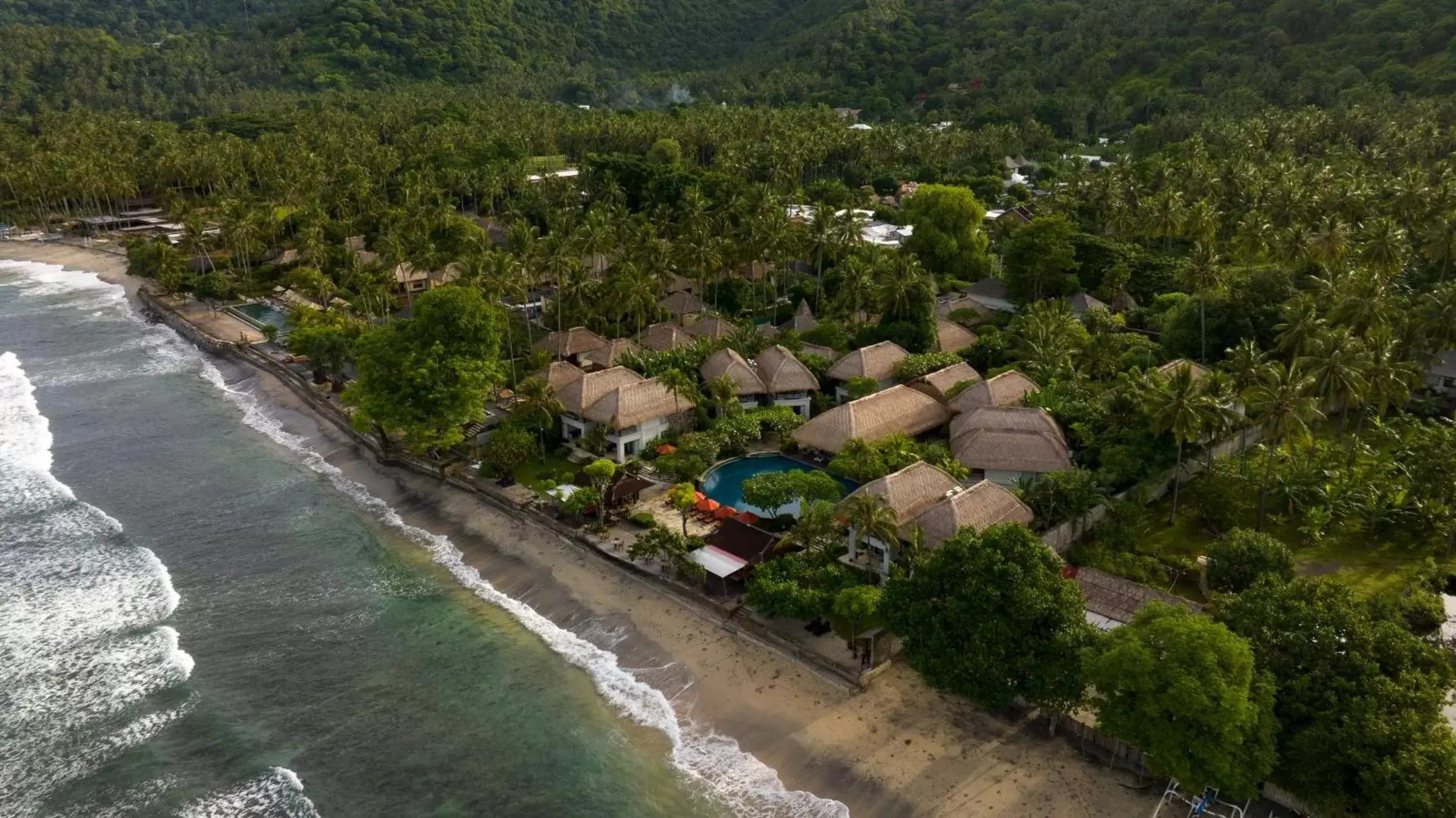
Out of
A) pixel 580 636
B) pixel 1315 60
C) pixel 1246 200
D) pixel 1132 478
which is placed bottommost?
pixel 580 636

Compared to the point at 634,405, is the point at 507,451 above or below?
below

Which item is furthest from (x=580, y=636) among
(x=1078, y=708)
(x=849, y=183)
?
(x=849, y=183)

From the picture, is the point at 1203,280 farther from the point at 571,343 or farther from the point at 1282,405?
the point at 571,343

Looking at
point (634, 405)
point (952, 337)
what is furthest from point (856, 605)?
point (952, 337)

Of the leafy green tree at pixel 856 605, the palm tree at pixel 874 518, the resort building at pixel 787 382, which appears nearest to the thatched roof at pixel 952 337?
the resort building at pixel 787 382

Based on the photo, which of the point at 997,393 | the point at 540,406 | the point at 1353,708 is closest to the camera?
the point at 1353,708

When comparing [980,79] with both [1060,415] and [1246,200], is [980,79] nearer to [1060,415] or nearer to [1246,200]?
[1246,200]

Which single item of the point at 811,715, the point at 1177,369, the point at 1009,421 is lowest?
the point at 811,715

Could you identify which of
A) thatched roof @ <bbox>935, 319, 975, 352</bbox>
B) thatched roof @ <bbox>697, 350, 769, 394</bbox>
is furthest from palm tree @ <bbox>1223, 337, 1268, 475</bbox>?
thatched roof @ <bbox>697, 350, 769, 394</bbox>
